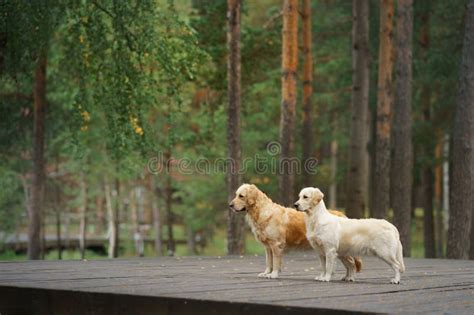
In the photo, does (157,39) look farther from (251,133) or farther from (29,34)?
(251,133)

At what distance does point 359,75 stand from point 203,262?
11786 millimetres

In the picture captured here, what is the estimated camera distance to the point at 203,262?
15.8 metres

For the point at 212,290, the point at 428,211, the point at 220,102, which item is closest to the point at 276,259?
the point at 212,290

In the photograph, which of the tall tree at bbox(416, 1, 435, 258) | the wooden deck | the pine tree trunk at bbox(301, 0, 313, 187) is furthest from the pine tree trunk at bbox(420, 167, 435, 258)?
the wooden deck

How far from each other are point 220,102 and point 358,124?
5162 mm

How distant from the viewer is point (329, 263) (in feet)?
38.9

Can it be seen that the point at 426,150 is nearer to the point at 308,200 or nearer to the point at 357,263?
the point at 357,263

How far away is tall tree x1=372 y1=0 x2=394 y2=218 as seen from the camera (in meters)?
25.5

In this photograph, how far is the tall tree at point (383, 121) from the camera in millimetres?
25469

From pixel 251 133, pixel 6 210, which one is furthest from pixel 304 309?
pixel 6 210

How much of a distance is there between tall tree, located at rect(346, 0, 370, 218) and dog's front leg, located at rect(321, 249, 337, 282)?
13.0m

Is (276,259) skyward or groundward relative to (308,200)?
groundward

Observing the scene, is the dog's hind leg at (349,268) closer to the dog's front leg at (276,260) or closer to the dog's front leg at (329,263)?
the dog's front leg at (329,263)

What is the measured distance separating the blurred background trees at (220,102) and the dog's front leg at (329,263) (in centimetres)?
926
